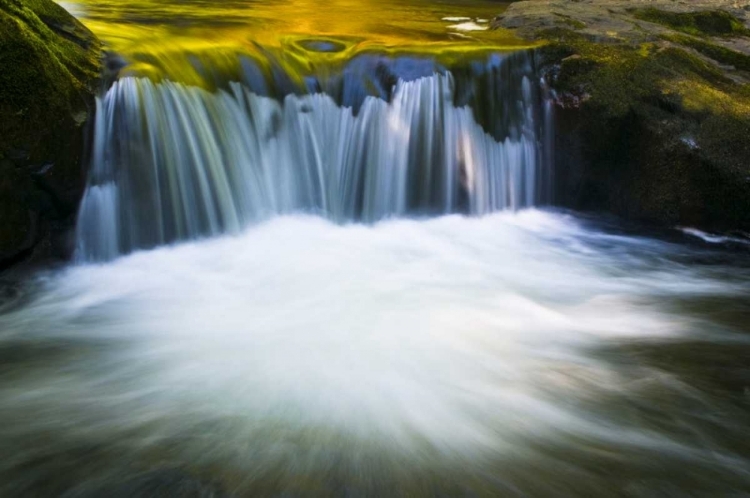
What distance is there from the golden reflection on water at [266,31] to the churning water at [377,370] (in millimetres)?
1716

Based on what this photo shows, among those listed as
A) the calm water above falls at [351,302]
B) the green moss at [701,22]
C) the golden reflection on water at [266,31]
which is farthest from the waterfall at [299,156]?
the green moss at [701,22]

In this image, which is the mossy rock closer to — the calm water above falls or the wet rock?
the calm water above falls

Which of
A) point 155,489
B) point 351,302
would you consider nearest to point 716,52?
point 351,302

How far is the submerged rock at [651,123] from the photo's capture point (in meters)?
5.92

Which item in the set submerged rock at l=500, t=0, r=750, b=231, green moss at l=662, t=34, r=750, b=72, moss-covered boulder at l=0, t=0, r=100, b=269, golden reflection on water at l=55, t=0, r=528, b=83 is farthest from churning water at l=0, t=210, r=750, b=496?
green moss at l=662, t=34, r=750, b=72

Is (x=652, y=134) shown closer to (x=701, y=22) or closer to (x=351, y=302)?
(x=351, y=302)

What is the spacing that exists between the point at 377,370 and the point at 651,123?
4.06 metres

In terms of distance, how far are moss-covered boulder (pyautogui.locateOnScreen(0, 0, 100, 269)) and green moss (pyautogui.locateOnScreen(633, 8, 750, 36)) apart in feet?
24.3

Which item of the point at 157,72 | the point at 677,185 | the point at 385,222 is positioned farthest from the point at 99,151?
the point at 677,185

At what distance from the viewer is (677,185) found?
6086mm

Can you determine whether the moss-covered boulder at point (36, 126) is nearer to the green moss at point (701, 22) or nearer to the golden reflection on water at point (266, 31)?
the golden reflection on water at point (266, 31)

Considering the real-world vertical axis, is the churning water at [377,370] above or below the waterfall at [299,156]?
below

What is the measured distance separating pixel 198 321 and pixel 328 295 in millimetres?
991

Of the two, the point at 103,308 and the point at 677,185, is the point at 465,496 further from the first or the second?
the point at 677,185
